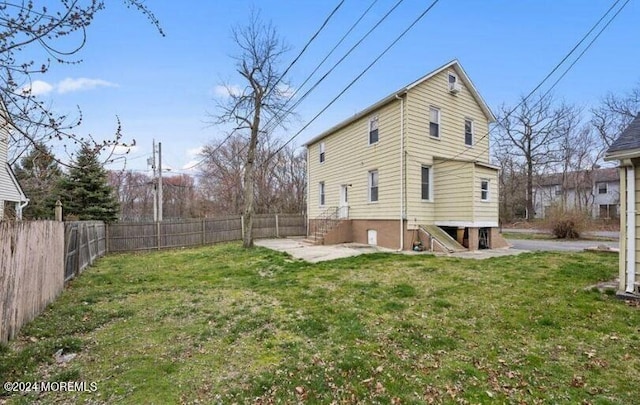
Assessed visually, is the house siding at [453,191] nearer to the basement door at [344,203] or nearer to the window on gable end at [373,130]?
the window on gable end at [373,130]

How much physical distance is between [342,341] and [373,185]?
34.1ft

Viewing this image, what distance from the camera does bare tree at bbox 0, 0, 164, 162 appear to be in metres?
2.49

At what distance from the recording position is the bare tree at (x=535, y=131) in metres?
31.1

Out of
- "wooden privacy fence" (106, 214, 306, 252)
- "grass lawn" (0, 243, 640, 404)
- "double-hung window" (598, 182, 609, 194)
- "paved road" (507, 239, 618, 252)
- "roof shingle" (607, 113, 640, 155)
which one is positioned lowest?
"grass lawn" (0, 243, 640, 404)

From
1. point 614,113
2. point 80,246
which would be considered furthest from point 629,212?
point 614,113

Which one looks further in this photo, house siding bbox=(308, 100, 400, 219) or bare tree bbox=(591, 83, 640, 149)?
bare tree bbox=(591, 83, 640, 149)

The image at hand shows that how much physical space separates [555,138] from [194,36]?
34027 millimetres

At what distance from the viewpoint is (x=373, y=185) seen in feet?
46.1

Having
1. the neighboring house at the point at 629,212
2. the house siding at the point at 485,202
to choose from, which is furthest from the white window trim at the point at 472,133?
the neighboring house at the point at 629,212

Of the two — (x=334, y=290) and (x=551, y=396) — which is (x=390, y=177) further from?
(x=551, y=396)

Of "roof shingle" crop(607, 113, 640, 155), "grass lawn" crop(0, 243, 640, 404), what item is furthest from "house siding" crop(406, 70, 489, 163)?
"roof shingle" crop(607, 113, 640, 155)

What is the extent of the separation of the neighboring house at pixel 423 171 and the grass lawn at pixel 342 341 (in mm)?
4759

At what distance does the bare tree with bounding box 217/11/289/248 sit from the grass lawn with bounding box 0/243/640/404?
7.72 meters

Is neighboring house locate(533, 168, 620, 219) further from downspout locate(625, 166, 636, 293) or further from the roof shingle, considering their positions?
downspout locate(625, 166, 636, 293)
